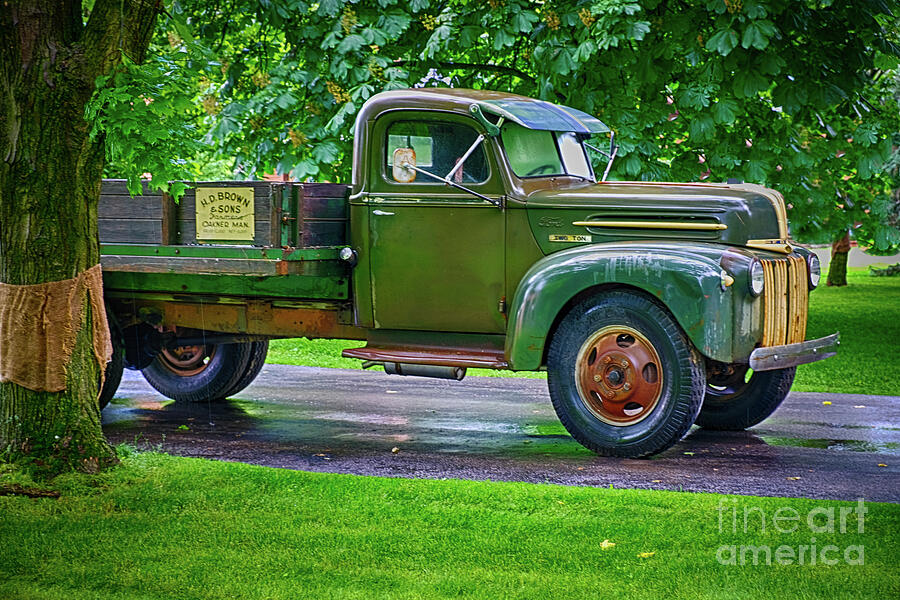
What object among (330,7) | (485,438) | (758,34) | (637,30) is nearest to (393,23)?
(330,7)

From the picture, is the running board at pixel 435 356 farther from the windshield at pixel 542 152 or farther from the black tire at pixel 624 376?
the windshield at pixel 542 152

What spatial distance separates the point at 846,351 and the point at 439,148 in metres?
7.62

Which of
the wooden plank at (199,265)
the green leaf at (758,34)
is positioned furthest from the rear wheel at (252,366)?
the green leaf at (758,34)

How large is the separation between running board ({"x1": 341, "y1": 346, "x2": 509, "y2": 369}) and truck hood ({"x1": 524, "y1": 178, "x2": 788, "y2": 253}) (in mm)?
845

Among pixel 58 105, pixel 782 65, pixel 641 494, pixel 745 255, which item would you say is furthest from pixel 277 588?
pixel 782 65

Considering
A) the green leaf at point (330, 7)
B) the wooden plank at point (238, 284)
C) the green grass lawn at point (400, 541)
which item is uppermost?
the green leaf at point (330, 7)

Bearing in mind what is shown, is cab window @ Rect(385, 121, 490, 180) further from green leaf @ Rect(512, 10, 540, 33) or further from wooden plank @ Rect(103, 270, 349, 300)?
green leaf @ Rect(512, 10, 540, 33)

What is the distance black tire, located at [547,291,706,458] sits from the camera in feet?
24.8

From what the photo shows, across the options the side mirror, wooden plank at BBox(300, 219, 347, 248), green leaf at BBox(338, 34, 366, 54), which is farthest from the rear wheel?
green leaf at BBox(338, 34, 366, 54)

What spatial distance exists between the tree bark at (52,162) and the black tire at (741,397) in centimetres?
444

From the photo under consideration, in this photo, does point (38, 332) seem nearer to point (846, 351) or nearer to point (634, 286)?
point (634, 286)

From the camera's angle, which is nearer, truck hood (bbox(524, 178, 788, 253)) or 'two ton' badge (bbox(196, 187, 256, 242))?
truck hood (bbox(524, 178, 788, 253))

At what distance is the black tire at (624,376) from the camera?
7.55 metres

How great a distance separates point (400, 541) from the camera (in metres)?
5.70
